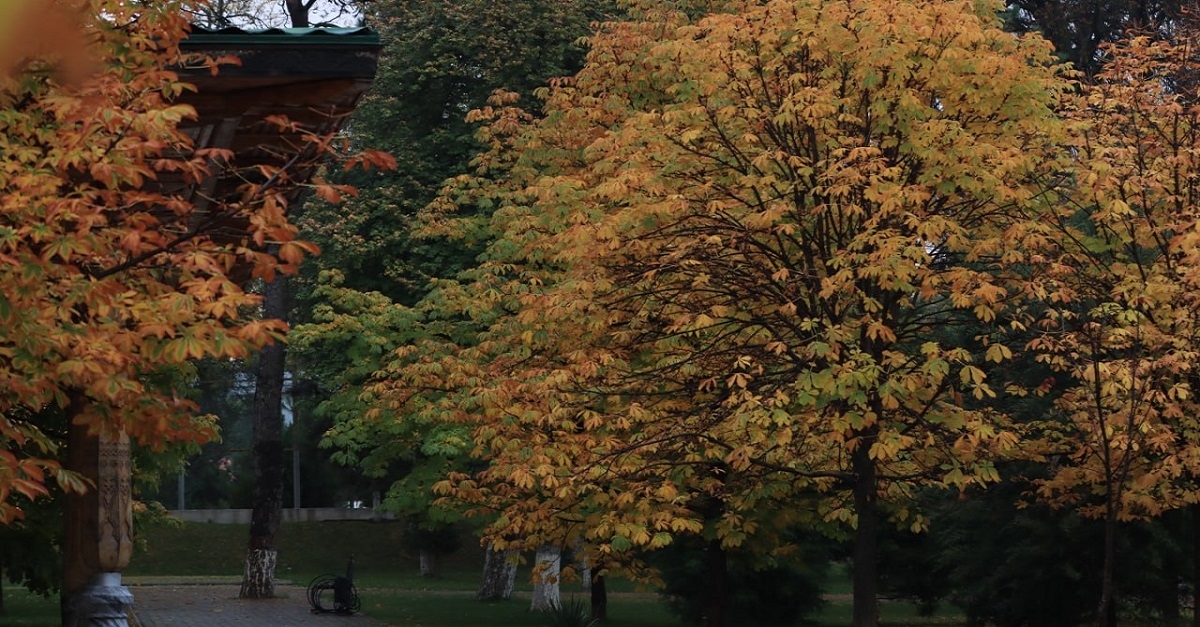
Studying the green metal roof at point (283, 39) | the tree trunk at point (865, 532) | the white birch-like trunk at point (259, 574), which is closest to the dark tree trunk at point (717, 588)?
the tree trunk at point (865, 532)

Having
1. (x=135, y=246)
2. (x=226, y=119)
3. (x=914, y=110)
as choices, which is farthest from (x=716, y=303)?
(x=135, y=246)

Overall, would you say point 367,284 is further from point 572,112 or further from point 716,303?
point 716,303

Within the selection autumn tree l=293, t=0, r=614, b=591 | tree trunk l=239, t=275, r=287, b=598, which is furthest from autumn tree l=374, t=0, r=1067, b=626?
tree trunk l=239, t=275, r=287, b=598

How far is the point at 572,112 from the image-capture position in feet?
72.9

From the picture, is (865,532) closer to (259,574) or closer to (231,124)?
(231,124)

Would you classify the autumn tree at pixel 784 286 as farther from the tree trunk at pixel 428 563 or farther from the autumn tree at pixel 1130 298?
the tree trunk at pixel 428 563

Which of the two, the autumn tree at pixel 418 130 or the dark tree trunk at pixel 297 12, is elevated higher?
the dark tree trunk at pixel 297 12

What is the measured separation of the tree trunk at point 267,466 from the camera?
32.2 meters

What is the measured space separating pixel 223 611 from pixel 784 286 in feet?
60.2

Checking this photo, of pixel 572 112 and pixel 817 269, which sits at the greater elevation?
pixel 572 112

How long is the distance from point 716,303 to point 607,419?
1952 millimetres

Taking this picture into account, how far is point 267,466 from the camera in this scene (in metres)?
33.0

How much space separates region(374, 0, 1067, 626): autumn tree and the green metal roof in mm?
7613

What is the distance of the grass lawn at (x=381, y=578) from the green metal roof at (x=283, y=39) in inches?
778
